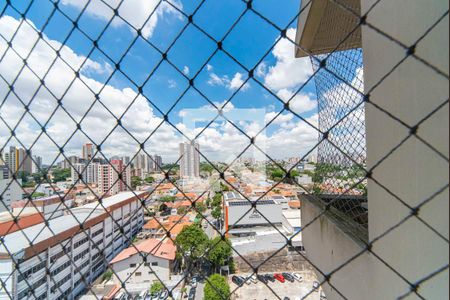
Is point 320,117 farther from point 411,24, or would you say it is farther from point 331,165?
point 411,24

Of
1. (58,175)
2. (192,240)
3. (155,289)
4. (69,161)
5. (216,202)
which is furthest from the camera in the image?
(216,202)

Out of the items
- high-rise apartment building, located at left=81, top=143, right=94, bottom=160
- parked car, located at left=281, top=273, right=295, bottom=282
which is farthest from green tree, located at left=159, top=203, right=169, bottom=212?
high-rise apartment building, located at left=81, top=143, right=94, bottom=160

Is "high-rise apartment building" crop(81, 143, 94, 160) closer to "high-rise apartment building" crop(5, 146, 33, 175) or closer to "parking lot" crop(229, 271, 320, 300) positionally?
"high-rise apartment building" crop(5, 146, 33, 175)

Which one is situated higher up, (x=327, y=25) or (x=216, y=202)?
(x=327, y=25)

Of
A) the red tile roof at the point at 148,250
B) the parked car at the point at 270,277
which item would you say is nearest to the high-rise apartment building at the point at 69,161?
the red tile roof at the point at 148,250

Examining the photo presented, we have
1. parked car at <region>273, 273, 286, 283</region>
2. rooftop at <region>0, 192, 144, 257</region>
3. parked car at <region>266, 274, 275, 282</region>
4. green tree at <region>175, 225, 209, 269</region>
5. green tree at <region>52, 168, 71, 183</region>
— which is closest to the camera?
rooftop at <region>0, 192, 144, 257</region>

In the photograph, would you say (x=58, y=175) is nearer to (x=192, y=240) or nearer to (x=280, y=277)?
(x=192, y=240)

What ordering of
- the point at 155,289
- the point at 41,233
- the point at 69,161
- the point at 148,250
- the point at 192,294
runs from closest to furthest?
the point at 69,161 → the point at 41,233 → the point at 155,289 → the point at 148,250 → the point at 192,294

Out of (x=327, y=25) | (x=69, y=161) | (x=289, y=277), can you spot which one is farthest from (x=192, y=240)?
(x=327, y=25)

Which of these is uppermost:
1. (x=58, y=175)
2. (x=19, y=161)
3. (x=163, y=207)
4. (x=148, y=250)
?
(x=19, y=161)

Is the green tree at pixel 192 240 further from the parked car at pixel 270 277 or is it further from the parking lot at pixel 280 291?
the parked car at pixel 270 277

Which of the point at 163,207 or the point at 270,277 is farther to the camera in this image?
the point at 163,207

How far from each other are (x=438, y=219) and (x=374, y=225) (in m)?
0.17

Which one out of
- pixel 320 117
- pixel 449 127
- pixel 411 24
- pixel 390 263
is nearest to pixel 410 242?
pixel 390 263
